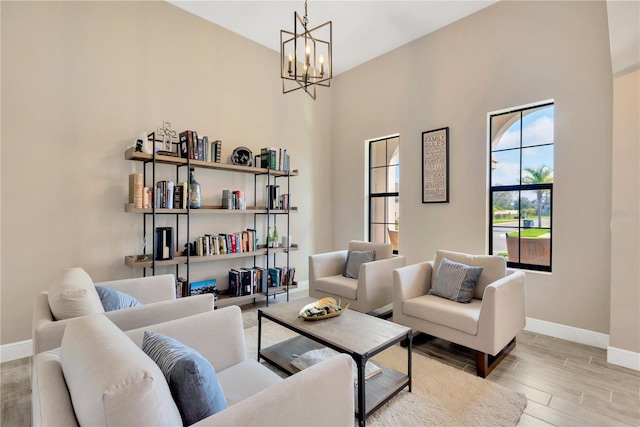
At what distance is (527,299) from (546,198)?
108cm

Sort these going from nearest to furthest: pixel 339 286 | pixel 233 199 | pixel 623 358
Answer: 1. pixel 623 358
2. pixel 339 286
3. pixel 233 199

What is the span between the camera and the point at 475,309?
2580 millimetres

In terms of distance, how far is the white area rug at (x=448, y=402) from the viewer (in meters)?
1.86

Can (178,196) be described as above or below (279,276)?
above

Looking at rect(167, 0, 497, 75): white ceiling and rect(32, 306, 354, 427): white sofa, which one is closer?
rect(32, 306, 354, 427): white sofa

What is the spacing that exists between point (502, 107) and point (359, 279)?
8.09 ft

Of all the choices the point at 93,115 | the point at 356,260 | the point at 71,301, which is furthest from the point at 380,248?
the point at 93,115

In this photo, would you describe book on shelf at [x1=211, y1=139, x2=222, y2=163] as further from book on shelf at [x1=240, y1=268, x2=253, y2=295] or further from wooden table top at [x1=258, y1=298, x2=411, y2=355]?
wooden table top at [x1=258, y1=298, x2=411, y2=355]

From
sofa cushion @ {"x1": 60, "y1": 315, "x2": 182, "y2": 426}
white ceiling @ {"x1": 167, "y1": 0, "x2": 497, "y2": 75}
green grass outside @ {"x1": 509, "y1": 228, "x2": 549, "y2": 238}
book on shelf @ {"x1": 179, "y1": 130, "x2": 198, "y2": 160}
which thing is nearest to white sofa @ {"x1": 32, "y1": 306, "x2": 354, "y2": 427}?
sofa cushion @ {"x1": 60, "y1": 315, "x2": 182, "y2": 426}

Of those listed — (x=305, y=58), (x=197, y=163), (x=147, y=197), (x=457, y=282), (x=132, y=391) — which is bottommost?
(x=457, y=282)

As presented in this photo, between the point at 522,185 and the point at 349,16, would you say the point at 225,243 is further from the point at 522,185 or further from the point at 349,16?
the point at 522,185

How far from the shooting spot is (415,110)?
4.23 m

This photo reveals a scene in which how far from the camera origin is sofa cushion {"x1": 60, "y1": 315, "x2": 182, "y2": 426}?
764 mm

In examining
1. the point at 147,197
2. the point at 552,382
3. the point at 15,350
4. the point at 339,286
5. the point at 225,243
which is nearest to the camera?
the point at 552,382
